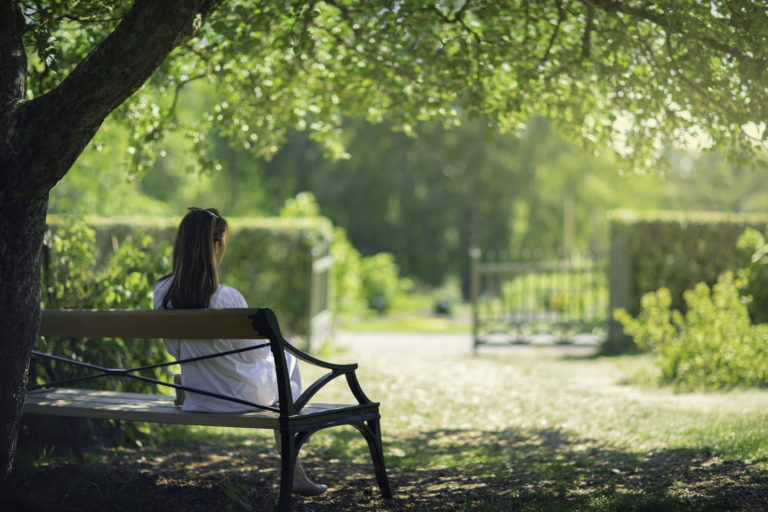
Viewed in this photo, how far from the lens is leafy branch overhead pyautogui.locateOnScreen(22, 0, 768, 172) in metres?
4.97

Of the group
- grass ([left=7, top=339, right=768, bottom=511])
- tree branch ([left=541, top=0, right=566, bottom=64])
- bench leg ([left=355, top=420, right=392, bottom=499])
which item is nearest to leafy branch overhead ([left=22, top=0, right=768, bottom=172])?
tree branch ([left=541, top=0, right=566, bottom=64])

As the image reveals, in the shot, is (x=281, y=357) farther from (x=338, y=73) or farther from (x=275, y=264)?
(x=275, y=264)

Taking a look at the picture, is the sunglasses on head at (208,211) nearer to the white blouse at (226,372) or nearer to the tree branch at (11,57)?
the white blouse at (226,372)

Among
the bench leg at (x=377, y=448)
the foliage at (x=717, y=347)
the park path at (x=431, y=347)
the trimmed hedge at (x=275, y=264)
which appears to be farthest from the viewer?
the park path at (x=431, y=347)

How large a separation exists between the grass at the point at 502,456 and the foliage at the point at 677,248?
4265 millimetres

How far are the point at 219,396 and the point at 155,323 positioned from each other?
0.46 metres

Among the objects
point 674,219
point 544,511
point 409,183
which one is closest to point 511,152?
point 409,183

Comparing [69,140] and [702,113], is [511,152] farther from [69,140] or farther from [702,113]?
[69,140]

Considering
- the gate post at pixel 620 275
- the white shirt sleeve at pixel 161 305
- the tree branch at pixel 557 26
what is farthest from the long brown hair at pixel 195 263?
the gate post at pixel 620 275

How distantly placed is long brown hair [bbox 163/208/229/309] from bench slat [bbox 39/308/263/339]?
237 mm

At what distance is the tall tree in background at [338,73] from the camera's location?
11.7ft

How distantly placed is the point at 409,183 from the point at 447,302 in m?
9.34

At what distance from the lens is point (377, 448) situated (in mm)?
4164

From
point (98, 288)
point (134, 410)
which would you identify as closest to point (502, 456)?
point (134, 410)
